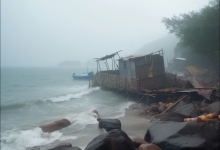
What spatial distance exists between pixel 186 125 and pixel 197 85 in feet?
34.6

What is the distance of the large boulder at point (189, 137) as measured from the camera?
18.6ft

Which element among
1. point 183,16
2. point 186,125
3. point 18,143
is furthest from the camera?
point 183,16

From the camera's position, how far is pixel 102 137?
20.1 feet

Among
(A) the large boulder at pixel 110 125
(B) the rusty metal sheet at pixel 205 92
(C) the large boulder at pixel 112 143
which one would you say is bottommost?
(A) the large boulder at pixel 110 125

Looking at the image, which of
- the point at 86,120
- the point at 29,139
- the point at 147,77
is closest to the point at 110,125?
the point at 86,120

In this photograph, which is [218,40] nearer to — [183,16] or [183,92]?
[183,92]

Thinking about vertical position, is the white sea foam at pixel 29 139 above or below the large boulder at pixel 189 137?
below

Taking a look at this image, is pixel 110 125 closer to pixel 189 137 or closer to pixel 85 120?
pixel 85 120

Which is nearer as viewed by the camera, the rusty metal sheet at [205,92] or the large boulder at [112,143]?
the large boulder at [112,143]

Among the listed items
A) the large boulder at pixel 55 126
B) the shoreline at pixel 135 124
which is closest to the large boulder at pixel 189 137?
the shoreline at pixel 135 124

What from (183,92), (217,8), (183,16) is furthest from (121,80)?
(183,16)

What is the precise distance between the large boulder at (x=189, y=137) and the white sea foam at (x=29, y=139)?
6281 millimetres

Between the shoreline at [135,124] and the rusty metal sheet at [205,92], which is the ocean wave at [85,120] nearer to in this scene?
the shoreline at [135,124]

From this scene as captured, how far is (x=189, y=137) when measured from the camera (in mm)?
5984
